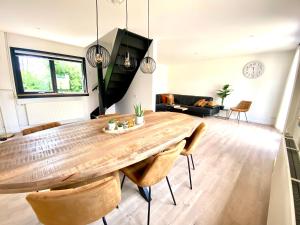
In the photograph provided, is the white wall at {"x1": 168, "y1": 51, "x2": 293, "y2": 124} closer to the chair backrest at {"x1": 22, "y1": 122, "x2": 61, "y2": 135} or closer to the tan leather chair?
the tan leather chair

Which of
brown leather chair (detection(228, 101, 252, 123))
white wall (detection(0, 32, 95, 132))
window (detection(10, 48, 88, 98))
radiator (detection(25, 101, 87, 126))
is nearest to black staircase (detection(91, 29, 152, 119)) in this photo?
window (detection(10, 48, 88, 98))

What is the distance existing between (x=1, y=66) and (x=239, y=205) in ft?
17.3

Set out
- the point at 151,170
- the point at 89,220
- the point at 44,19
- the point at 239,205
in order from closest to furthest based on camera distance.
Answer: the point at 89,220 → the point at 151,170 → the point at 239,205 → the point at 44,19

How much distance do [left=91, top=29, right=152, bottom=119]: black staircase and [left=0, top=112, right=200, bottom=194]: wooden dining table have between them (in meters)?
2.24

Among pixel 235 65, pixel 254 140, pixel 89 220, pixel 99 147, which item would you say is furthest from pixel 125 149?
pixel 235 65

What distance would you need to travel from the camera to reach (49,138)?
145cm

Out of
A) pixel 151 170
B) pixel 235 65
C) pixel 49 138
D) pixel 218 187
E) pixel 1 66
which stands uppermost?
pixel 235 65

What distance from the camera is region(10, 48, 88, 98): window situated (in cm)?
369

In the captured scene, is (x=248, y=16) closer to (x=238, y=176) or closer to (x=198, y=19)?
(x=198, y=19)

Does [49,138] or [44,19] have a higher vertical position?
[44,19]

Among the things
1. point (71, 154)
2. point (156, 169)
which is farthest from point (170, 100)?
point (71, 154)

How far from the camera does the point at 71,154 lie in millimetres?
1143

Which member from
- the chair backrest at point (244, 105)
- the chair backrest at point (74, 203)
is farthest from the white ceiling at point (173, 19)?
the chair backrest at point (74, 203)

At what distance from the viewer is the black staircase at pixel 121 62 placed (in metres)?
3.26
